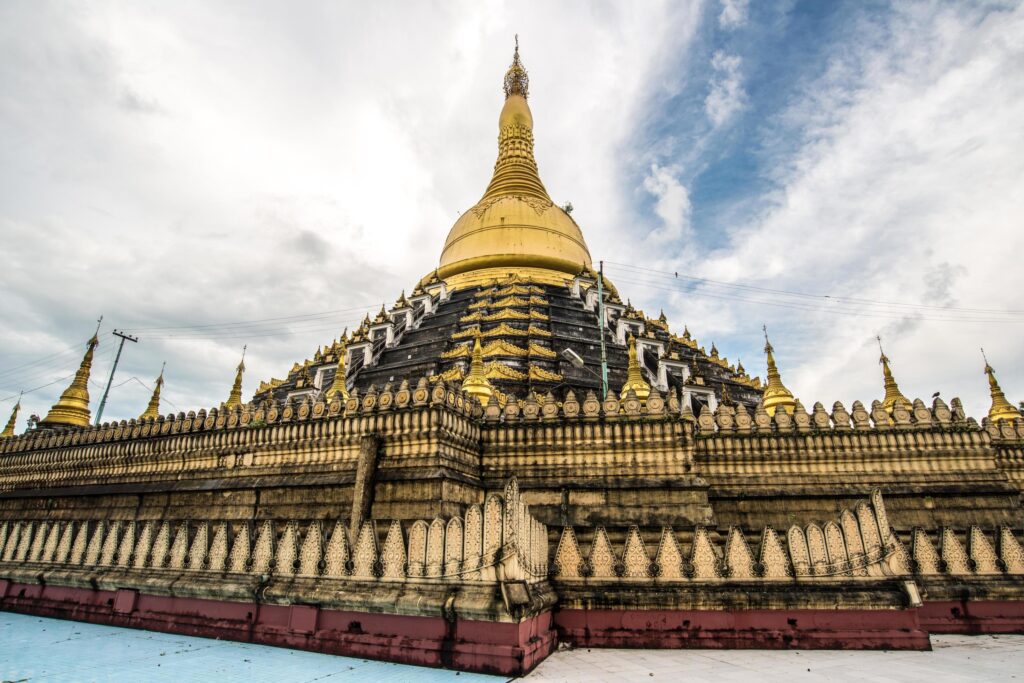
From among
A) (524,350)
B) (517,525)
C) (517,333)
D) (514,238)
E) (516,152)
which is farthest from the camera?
(516,152)

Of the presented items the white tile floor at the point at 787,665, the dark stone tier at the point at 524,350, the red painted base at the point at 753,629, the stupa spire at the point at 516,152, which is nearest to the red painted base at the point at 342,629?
the white tile floor at the point at 787,665

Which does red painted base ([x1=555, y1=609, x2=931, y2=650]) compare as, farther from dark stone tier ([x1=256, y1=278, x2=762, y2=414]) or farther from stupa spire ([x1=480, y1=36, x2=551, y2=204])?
stupa spire ([x1=480, y1=36, x2=551, y2=204])

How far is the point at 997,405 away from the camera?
1722cm

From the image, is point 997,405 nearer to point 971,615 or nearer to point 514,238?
point 971,615

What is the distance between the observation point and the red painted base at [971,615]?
809cm

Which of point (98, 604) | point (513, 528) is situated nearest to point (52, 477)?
point (98, 604)

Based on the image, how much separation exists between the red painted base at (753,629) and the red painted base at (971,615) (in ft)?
5.84

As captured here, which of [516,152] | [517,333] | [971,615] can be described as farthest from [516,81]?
[971,615]

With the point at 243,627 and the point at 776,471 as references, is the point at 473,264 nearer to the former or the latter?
the point at 776,471

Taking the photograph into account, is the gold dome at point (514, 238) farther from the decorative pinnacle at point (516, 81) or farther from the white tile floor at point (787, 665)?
the white tile floor at point (787, 665)

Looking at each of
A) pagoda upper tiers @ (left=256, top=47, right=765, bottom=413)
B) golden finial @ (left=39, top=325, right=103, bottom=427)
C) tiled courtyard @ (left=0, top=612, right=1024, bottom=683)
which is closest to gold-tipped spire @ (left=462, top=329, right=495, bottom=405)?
pagoda upper tiers @ (left=256, top=47, right=765, bottom=413)

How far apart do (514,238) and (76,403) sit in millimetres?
22513

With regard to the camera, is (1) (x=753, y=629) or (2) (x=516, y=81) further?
(2) (x=516, y=81)

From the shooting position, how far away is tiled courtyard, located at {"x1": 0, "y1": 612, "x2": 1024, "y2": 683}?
551cm
